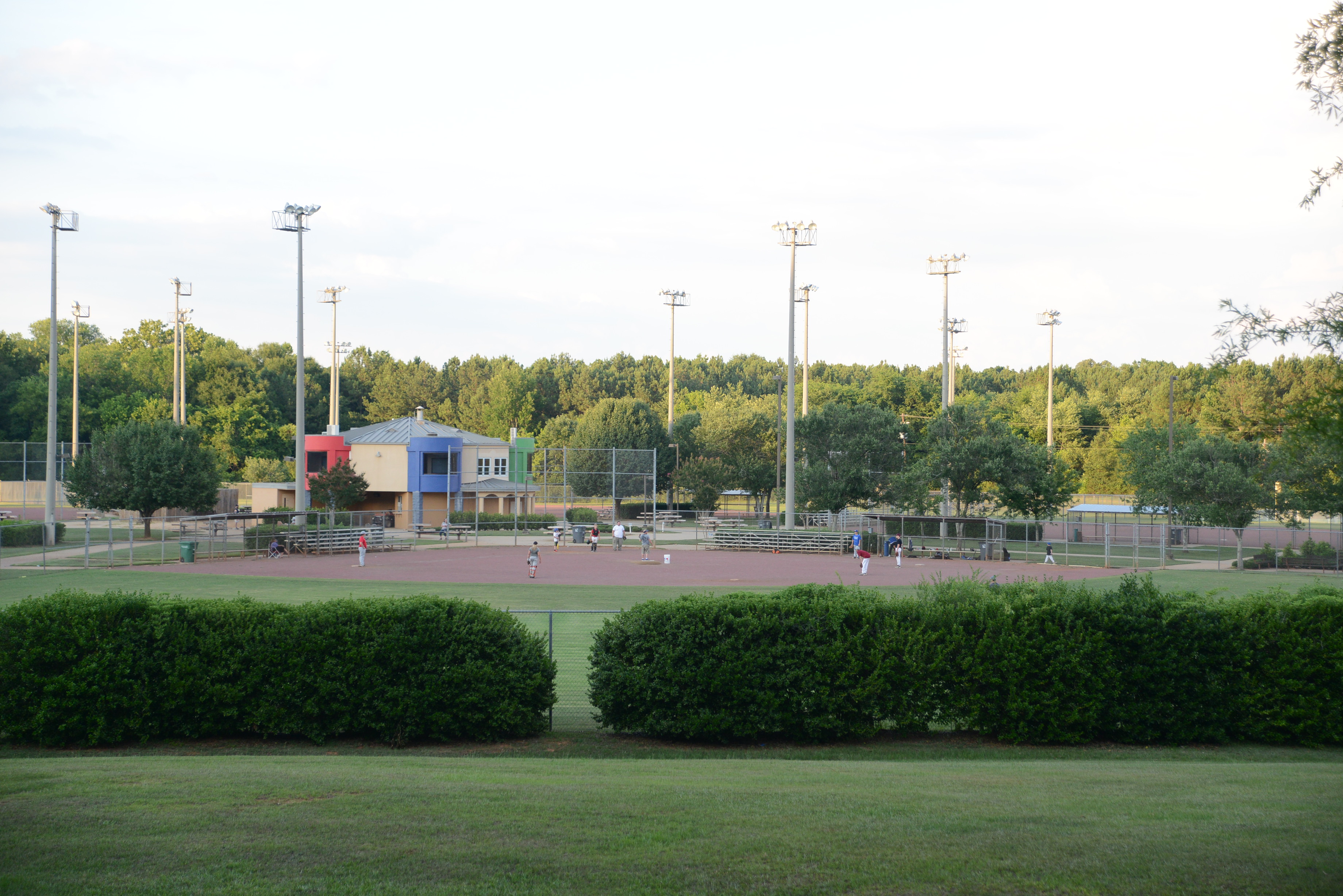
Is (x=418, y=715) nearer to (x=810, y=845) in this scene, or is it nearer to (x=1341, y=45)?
(x=810, y=845)

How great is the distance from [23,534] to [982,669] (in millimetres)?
45727

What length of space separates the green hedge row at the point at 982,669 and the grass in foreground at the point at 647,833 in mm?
2311

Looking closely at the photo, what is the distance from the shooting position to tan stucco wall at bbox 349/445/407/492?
210 ft

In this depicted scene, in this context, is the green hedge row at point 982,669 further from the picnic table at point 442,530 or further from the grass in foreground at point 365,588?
the picnic table at point 442,530

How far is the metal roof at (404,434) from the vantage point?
64.6m

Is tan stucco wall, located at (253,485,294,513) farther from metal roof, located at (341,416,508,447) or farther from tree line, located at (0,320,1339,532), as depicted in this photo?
tree line, located at (0,320,1339,532)

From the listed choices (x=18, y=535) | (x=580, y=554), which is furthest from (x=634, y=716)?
(x=18, y=535)

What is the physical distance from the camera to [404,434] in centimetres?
6531

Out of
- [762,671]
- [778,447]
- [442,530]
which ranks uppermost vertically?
[778,447]

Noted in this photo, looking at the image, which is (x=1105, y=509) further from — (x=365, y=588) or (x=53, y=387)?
(x=53, y=387)

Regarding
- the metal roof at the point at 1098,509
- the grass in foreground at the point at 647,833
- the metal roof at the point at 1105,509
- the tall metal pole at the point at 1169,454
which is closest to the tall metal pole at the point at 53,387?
the grass in foreground at the point at 647,833

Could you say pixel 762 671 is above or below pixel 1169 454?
below

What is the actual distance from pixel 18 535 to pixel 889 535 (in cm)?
4104

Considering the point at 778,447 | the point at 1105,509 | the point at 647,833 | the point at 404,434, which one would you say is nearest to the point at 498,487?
the point at 404,434
